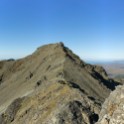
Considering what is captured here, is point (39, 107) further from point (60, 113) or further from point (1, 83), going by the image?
point (1, 83)

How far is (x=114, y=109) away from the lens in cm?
2330

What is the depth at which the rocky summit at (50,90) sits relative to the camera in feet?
133

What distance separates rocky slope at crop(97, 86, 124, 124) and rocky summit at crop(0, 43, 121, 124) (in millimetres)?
247

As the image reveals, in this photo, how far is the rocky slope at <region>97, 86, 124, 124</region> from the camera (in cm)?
2238

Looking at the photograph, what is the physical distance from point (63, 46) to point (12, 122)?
46202 mm

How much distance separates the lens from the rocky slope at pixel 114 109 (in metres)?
22.4

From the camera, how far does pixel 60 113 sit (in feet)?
129

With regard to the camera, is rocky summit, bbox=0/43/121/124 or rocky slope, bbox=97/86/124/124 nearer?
rocky slope, bbox=97/86/124/124

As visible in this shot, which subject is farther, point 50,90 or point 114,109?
point 50,90

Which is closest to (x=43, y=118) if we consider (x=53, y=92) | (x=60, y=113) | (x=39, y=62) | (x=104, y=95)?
(x=60, y=113)

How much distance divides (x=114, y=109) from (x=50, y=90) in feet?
105

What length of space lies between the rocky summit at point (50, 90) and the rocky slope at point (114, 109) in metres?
0.25

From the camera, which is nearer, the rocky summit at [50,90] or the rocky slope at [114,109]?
the rocky slope at [114,109]

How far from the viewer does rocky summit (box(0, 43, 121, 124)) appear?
40.6m
